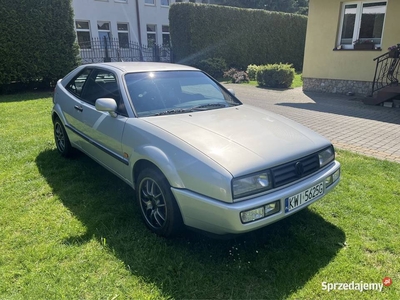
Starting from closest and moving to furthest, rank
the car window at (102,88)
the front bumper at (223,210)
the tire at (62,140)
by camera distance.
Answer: the front bumper at (223,210) < the car window at (102,88) < the tire at (62,140)

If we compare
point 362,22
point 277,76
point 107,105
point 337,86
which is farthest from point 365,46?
point 107,105

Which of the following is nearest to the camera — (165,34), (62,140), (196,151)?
(196,151)

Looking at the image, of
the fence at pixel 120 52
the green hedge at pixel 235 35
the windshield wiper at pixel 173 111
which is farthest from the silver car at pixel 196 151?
the fence at pixel 120 52

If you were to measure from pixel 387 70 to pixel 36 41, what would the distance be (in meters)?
12.7

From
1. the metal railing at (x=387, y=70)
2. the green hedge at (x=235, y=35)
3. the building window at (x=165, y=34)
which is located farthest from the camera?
the building window at (x=165, y=34)

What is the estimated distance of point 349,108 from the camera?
920 cm

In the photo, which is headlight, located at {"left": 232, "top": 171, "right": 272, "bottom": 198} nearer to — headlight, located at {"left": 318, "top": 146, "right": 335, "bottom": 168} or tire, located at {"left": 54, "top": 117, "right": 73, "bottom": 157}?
headlight, located at {"left": 318, "top": 146, "right": 335, "bottom": 168}

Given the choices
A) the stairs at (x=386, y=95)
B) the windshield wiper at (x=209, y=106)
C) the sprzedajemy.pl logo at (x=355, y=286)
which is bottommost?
the sprzedajemy.pl logo at (x=355, y=286)

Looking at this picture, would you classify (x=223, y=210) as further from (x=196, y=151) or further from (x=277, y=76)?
(x=277, y=76)

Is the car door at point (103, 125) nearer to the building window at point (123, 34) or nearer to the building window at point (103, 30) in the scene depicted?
the building window at point (103, 30)

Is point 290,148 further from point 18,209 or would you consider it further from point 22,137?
point 22,137

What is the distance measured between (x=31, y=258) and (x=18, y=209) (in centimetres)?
106

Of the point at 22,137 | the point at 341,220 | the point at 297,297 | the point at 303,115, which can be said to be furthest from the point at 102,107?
the point at 303,115

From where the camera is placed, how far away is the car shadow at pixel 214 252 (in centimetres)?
237
